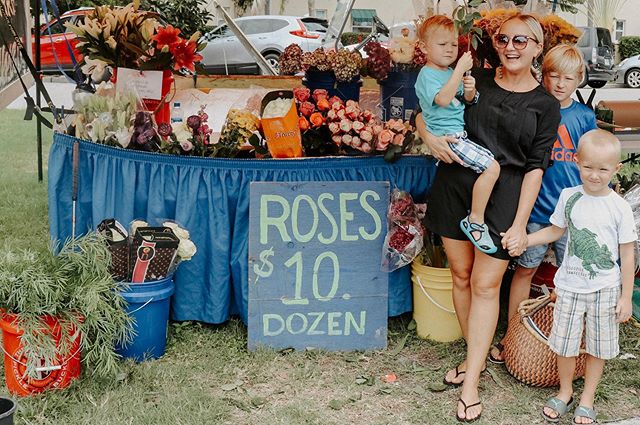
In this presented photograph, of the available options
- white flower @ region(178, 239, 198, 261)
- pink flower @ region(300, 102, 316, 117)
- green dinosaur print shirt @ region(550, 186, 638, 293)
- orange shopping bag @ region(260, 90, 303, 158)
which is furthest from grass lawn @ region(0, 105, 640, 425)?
pink flower @ region(300, 102, 316, 117)

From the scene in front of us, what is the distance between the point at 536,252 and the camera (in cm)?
351

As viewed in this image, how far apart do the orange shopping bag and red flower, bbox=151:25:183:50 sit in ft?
2.52

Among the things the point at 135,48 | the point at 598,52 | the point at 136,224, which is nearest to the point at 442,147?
the point at 136,224

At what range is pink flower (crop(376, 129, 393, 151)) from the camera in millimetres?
3768

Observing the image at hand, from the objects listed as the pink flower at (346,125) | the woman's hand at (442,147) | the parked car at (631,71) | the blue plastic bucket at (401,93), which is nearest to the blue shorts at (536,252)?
the woman's hand at (442,147)

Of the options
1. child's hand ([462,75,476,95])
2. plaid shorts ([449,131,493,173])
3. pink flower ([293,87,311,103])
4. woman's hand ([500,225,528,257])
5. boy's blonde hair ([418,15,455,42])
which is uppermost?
boy's blonde hair ([418,15,455,42])

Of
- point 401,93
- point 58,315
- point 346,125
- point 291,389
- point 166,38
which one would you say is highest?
A: point 166,38

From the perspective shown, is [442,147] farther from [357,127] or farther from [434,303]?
[434,303]

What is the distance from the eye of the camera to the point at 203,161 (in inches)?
149

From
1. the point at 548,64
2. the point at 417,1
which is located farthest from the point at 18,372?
the point at 548,64

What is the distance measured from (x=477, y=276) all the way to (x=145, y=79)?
87.4 inches

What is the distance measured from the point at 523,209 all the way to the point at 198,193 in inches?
65.0

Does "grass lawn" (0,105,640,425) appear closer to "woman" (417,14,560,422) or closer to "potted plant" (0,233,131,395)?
"potted plant" (0,233,131,395)

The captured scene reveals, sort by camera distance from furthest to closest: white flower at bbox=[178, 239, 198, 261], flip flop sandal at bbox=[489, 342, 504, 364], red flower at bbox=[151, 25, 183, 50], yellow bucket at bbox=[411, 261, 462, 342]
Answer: red flower at bbox=[151, 25, 183, 50] → yellow bucket at bbox=[411, 261, 462, 342] → flip flop sandal at bbox=[489, 342, 504, 364] → white flower at bbox=[178, 239, 198, 261]
